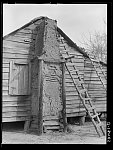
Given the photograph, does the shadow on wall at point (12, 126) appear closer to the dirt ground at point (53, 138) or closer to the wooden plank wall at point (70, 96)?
the dirt ground at point (53, 138)

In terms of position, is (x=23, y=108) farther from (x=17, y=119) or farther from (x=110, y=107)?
(x=110, y=107)

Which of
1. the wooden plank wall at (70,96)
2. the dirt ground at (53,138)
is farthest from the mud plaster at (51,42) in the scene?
the dirt ground at (53,138)

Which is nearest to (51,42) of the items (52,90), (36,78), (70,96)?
(36,78)

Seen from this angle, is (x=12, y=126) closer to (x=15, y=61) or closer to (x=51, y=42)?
(x=15, y=61)

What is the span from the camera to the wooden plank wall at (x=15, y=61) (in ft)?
29.5

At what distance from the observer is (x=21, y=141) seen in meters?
7.39

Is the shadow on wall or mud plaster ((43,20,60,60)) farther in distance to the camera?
the shadow on wall

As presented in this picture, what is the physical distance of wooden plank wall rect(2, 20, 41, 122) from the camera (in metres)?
9.00

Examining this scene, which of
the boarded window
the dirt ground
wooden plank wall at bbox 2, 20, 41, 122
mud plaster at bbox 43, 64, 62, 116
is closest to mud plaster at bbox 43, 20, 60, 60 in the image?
mud plaster at bbox 43, 64, 62, 116

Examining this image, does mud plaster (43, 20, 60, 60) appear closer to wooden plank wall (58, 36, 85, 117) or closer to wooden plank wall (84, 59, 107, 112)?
wooden plank wall (58, 36, 85, 117)

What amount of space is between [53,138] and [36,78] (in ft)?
8.02

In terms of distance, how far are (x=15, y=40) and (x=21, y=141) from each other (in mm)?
4130

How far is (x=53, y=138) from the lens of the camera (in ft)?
25.5
